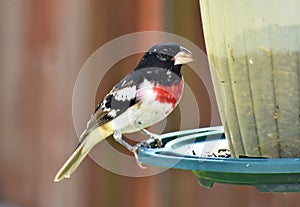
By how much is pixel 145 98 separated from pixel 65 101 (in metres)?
1.11

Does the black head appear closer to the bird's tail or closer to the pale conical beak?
the pale conical beak

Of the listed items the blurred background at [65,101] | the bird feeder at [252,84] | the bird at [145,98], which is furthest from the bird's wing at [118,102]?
the blurred background at [65,101]

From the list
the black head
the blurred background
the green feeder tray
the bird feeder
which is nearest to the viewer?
the green feeder tray

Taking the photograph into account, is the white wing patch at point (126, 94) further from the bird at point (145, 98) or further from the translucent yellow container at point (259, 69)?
the translucent yellow container at point (259, 69)

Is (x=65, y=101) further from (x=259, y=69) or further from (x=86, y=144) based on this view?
(x=259, y=69)

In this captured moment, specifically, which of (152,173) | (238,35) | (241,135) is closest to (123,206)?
(152,173)

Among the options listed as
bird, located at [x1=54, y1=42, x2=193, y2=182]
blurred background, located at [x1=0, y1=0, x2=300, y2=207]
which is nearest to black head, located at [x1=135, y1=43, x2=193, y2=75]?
bird, located at [x1=54, y1=42, x2=193, y2=182]

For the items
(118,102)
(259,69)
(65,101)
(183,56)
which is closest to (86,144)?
(118,102)

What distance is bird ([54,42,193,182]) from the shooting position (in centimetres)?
111

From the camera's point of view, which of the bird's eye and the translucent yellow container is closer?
the translucent yellow container

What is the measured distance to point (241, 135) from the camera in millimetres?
1179

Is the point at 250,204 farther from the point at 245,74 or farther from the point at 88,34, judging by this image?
the point at 245,74

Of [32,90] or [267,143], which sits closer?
[267,143]

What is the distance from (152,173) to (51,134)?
42 centimetres
